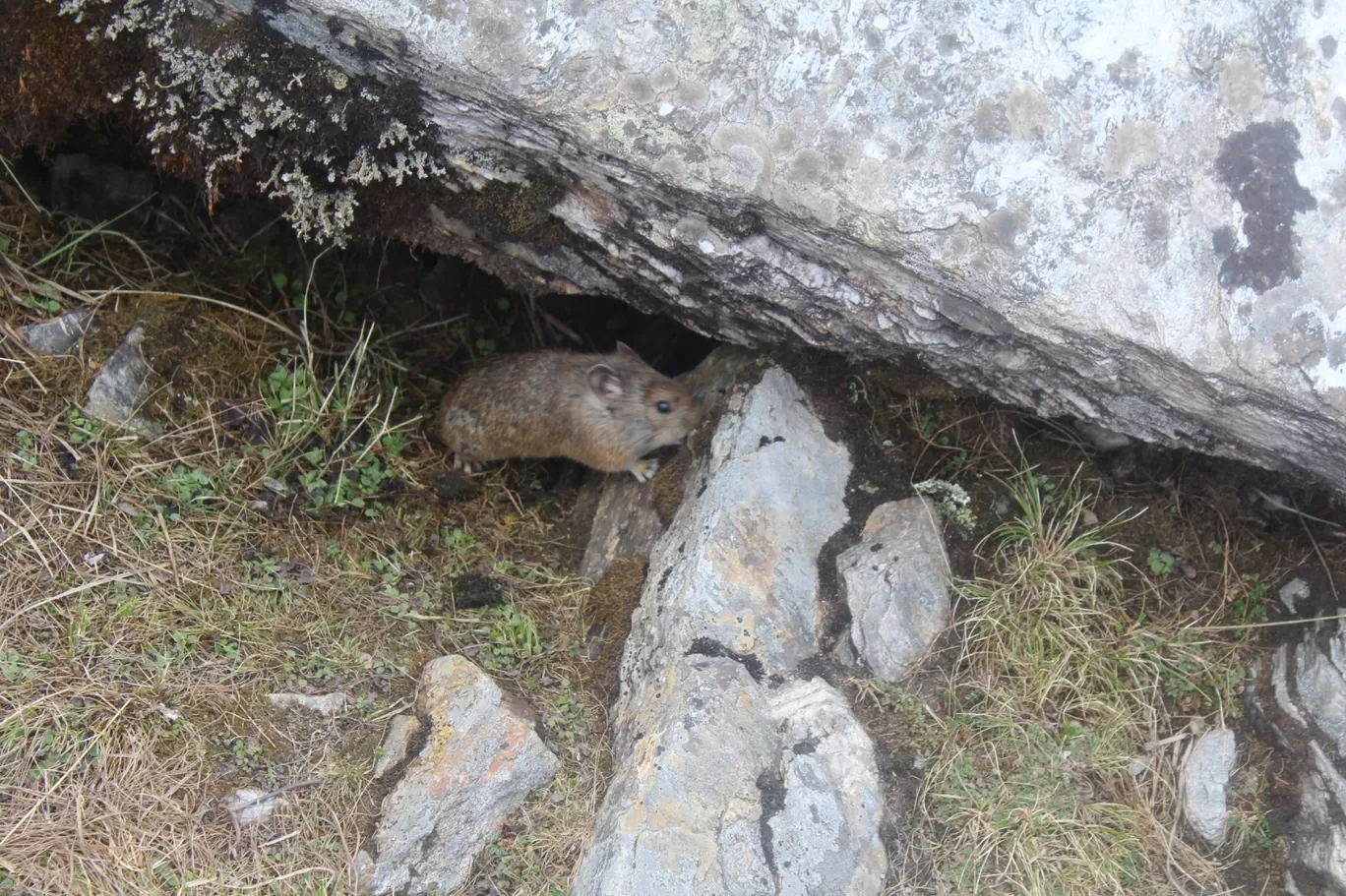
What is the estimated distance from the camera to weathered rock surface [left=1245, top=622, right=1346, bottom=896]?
3.57m

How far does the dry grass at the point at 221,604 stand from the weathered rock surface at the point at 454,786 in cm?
8

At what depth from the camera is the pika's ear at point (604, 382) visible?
5172 mm

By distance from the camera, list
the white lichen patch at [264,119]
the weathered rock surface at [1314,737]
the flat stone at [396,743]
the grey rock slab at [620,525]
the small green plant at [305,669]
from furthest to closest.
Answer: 1. the grey rock slab at [620,525]
2. the small green plant at [305,669]
3. the flat stone at [396,743]
4. the weathered rock surface at [1314,737]
5. the white lichen patch at [264,119]

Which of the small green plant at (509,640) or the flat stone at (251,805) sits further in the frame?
the small green plant at (509,640)

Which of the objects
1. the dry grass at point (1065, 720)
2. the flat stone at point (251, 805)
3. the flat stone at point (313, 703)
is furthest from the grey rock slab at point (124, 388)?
the dry grass at point (1065, 720)

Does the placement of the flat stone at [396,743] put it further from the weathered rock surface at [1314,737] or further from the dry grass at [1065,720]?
the weathered rock surface at [1314,737]

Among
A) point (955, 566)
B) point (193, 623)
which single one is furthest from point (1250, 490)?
point (193, 623)

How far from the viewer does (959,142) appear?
3053mm

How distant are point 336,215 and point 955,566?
2.95 meters

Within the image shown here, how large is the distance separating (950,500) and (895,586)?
1.64 ft

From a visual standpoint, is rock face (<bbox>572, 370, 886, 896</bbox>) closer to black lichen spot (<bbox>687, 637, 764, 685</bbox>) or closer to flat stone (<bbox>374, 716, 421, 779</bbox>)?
black lichen spot (<bbox>687, 637, 764, 685</bbox>)

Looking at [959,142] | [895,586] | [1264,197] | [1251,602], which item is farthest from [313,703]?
[1251,602]

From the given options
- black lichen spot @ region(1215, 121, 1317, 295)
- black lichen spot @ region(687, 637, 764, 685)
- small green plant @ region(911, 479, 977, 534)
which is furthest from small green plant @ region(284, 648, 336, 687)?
black lichen spot @ region(1215, 121, 1317, 295)

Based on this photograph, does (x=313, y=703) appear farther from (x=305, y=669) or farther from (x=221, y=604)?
(x=221, y=604)
